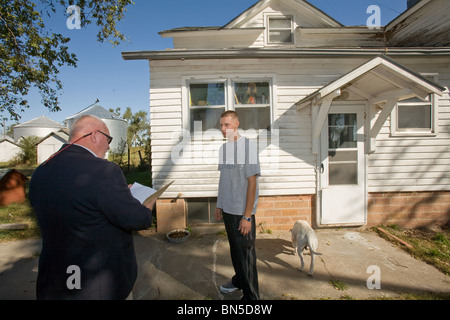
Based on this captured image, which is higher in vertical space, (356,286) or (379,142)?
(379,142)

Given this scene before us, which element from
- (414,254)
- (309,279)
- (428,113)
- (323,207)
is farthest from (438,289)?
(428,113)

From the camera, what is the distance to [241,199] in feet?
7.96

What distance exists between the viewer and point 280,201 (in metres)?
5.09

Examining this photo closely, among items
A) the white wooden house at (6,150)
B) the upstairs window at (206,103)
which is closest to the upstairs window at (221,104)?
the upstairs window at (206,103)

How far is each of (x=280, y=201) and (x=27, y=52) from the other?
9256mm

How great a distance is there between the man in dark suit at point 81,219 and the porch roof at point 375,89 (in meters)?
3.89

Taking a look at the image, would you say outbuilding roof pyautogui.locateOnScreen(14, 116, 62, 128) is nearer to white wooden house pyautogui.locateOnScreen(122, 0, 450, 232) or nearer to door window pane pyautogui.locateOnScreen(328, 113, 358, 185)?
white wooden house pyautogui.locateOnScreen(122, 0, 450, 232)

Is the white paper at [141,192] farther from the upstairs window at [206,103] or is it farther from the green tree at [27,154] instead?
the green tree at [27,154]

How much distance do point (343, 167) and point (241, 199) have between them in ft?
12.3

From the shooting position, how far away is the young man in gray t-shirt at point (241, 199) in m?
2.35

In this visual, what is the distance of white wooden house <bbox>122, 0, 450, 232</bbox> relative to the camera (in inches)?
196

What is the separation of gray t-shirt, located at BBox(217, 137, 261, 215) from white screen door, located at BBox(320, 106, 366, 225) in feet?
10.8

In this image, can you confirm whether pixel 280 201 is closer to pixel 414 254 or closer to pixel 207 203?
pixel 207 203

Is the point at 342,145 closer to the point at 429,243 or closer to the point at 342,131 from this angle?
the point at 342,131
